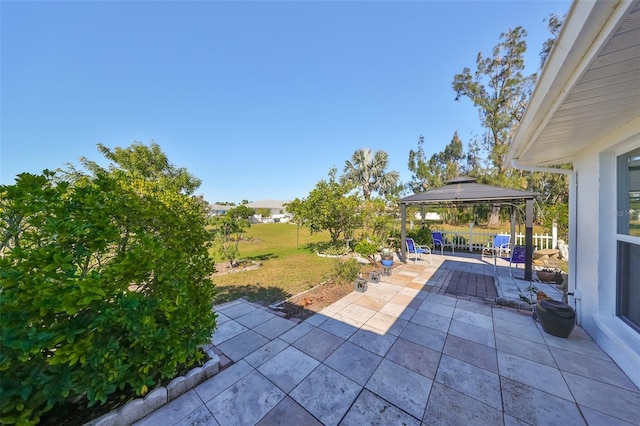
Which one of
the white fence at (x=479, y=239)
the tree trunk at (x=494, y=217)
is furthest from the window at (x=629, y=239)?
the tree trunk at (x=494, y=217)

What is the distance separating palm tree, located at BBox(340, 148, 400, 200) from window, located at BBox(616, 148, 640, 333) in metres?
18.9

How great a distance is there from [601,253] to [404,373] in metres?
2.88

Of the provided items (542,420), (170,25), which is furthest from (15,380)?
(170,25)

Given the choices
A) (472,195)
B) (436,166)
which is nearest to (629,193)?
(472,195)

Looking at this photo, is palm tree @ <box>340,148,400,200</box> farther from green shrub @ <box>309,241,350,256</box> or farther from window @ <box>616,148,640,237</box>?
window @ <box>616,148,640,237</box>

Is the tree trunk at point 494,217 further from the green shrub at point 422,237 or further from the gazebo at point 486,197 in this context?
the gazebo at point 486,197

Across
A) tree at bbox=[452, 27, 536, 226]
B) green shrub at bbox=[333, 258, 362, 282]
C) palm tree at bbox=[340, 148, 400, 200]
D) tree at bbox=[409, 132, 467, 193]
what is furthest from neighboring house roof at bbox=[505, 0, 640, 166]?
palm tree at bbox=[340, 148, 400, 200]

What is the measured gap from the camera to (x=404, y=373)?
2.16 m

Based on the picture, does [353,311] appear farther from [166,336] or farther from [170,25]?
[170,25]

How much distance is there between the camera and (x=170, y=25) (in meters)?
5.34

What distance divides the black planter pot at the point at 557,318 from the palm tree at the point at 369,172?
1869cm

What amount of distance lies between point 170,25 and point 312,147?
1062 cm

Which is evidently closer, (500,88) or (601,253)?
(601,253)

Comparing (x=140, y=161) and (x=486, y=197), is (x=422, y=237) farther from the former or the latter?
(x=140, y=161)
